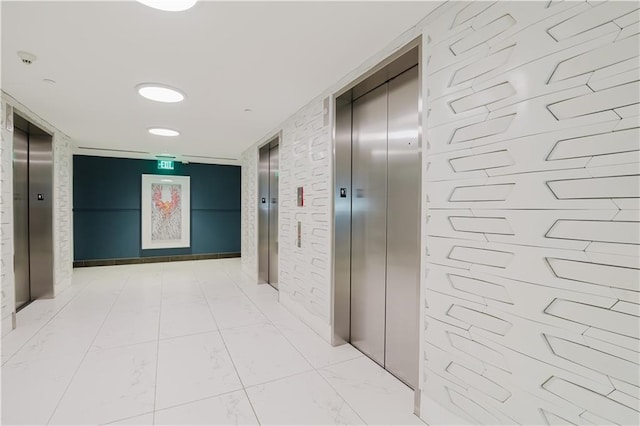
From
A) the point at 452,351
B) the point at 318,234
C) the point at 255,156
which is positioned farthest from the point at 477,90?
the point at 255,156

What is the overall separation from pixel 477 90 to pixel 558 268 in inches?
41.3

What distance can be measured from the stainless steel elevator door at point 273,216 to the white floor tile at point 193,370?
2.22m

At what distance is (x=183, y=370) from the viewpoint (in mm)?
2646

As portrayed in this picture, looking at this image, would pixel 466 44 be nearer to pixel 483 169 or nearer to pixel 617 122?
pixel 483 169

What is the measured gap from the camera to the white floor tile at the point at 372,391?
2076mm

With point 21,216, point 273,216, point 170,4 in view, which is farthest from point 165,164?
point 170,4

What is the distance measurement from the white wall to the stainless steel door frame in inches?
132

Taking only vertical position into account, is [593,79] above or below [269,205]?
above

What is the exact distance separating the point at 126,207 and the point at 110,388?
20.8ft

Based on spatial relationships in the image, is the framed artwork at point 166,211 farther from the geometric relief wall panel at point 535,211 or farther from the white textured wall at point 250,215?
the geometric relief wall panel at point 535,211

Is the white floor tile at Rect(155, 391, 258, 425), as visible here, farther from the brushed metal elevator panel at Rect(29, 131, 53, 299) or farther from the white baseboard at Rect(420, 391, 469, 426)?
the brushed metal elevator panel at Rect(29, 131, 53, 299)

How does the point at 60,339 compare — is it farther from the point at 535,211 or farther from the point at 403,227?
the point at 535,211

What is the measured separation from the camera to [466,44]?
1.74m

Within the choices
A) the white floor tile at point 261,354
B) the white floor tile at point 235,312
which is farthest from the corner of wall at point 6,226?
the white floor tile at point 261,354
